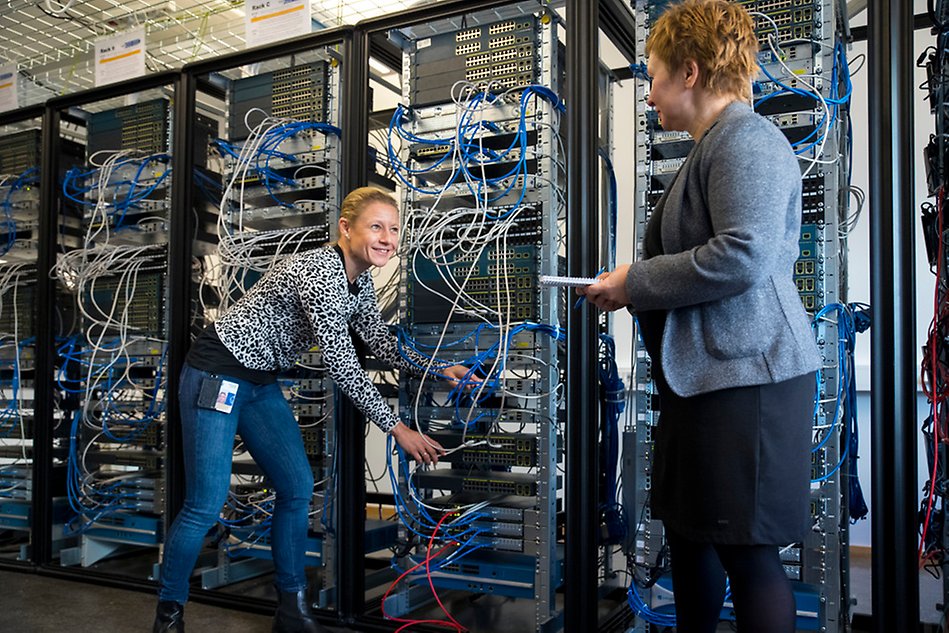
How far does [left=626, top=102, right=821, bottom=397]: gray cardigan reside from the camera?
113 cm

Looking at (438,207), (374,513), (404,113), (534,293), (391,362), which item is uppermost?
(404,113)

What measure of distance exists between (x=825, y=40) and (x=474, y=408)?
1.45 meters

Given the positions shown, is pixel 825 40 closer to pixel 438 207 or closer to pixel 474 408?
pixel 438 207

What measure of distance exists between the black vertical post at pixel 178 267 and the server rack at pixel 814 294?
1.72 meters

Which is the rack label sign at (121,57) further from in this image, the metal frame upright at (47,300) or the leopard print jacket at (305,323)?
the leopard print jacket at (305,323)

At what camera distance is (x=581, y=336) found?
7.29 feet

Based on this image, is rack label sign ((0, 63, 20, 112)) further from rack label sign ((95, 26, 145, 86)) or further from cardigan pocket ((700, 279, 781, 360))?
cardigan pocket ((700, 279, 781, 360))

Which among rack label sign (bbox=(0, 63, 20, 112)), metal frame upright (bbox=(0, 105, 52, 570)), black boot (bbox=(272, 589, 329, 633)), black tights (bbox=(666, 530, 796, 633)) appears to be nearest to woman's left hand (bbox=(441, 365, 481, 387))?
black boot (bbox=(272, 589, 329, 633))

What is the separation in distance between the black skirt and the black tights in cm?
4

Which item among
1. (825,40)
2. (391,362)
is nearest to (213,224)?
(391,362)

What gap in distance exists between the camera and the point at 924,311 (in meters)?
3.29

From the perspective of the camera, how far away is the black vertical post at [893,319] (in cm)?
181

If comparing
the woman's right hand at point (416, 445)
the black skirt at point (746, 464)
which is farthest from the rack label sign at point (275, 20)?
the black skirt at point (746, 464)

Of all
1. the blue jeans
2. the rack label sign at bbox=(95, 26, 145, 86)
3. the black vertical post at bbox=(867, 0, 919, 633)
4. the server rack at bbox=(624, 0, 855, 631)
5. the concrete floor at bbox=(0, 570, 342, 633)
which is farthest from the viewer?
the rack label sign at bbox=(95, 26, 145, 86)
